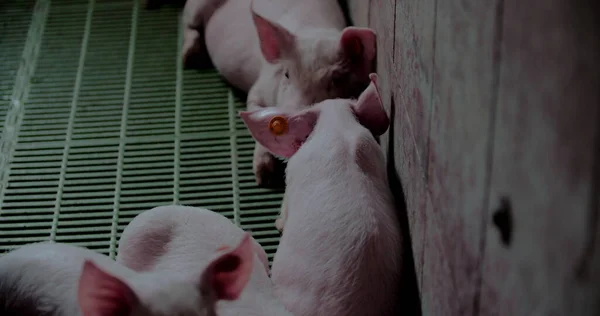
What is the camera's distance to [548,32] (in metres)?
1.05

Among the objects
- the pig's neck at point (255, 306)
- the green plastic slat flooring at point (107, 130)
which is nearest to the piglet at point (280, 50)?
the green plastic slat flooring at point (107, 130)

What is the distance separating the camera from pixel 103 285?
1691 mm

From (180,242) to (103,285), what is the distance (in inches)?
29.0

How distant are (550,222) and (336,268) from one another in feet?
3.68

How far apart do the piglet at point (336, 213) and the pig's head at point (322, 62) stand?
1.22 feet

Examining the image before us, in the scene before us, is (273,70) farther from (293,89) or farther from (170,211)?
(170,211)

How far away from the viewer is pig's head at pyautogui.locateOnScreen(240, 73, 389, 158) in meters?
2.60

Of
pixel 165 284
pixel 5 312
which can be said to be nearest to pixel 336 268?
pixel 165 284

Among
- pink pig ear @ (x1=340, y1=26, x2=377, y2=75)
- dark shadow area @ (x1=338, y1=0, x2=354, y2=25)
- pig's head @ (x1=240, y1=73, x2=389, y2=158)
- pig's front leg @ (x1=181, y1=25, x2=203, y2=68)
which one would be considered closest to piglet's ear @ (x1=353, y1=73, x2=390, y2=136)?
pig's head @ (x1=240, y1=73, x2=389, y2=158)

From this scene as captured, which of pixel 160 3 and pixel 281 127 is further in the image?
pixel 160 3

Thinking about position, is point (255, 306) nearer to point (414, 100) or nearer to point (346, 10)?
point (414, 100)

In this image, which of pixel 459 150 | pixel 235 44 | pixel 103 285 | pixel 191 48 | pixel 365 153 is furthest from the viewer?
pixel 191 48

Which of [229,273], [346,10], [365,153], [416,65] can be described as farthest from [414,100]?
A: [346,10]

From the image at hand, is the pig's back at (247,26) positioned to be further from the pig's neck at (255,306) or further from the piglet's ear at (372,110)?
the pig's neck at (255,306)
